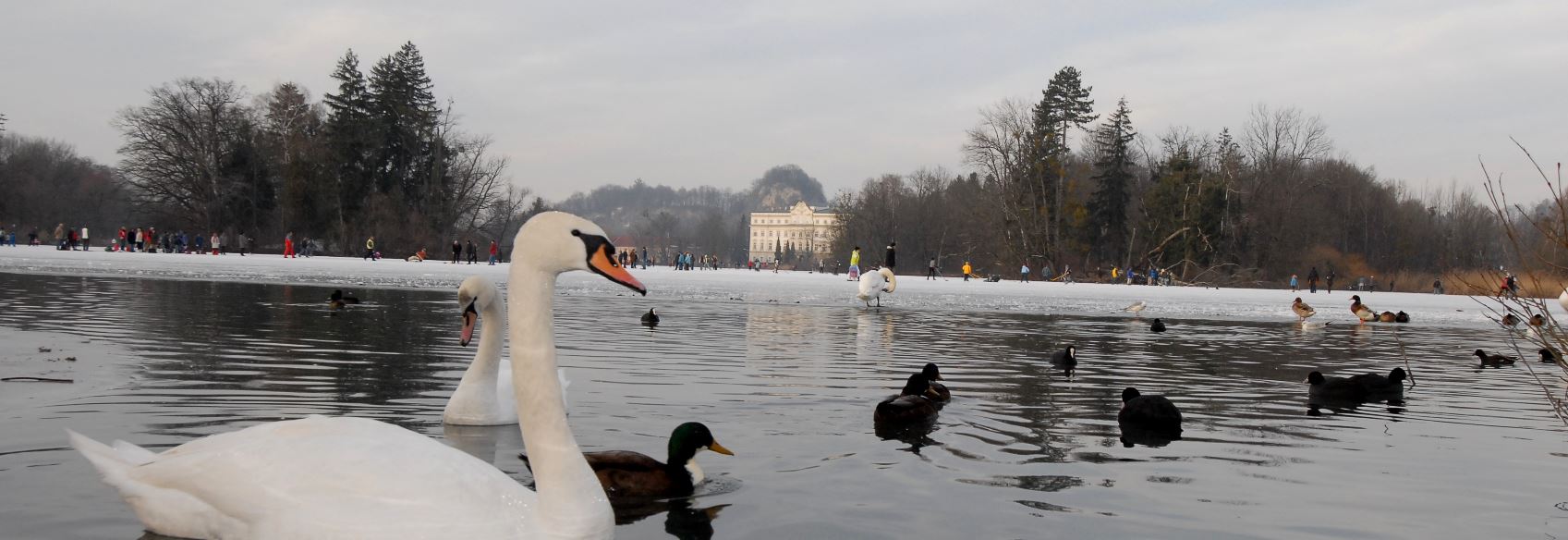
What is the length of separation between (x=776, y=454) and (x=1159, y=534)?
242 cm

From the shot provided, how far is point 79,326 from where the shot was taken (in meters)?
13.3

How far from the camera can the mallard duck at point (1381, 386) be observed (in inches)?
416

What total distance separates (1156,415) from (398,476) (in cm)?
587

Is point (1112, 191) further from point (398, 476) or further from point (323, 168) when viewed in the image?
point (398, 476)

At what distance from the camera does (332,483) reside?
3699 millimetres

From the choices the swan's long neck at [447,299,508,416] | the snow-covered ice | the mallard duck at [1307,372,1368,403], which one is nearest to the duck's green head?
the swan's long neck at [447,299,508,416]

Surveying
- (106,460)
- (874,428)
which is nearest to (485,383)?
(874,428)

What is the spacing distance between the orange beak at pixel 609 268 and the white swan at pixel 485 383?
3.48 metres

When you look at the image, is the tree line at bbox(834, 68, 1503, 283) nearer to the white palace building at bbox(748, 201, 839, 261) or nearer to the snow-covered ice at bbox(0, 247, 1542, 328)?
the snow-covered ice at bbox(0, 247, 1542, 328)

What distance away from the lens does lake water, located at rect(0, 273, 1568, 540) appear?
5.42 metres

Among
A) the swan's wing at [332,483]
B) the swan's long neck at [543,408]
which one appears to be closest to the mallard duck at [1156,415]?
the swan's long neck at [543,408]

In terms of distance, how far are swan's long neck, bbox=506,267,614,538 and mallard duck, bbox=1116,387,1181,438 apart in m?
5.28

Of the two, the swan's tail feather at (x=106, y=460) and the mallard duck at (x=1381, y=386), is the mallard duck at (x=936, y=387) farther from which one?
the swan's tail feather at (x=106, y=460)

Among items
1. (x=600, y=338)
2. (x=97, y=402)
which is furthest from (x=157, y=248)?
(x=97, y=402)
